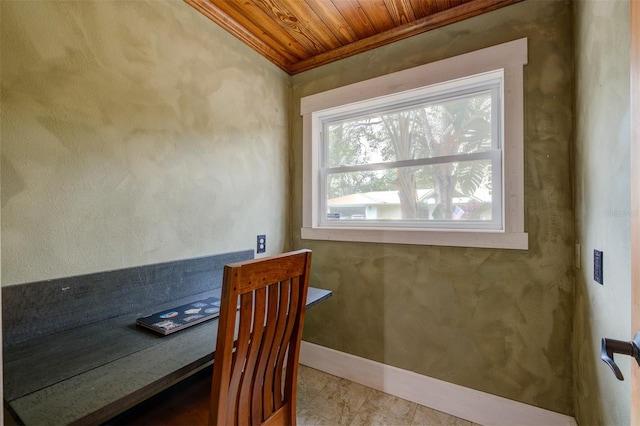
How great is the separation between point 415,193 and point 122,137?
5.64 ft

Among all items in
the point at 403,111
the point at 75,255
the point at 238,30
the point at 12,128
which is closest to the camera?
the point at 12,128

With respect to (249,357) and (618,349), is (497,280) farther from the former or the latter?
(249,357)

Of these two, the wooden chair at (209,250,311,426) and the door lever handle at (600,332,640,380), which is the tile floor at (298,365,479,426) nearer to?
the wooden chair at (209,250,311,426)

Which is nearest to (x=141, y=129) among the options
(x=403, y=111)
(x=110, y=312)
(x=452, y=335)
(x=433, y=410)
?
(x=110, y=312)

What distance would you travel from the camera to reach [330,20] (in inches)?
70.7

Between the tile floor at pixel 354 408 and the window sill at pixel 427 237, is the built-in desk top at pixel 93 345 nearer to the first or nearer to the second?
the window sill at pixel 427 237

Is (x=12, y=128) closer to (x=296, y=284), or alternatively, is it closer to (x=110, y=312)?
(x=110, y=312)

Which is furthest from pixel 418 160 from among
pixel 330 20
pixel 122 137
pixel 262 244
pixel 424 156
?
pixel 122 137

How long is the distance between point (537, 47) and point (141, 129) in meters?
2.11

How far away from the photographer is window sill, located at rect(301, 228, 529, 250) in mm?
1549

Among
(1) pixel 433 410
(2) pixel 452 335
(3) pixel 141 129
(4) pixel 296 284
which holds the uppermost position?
(3) pixel 141 129

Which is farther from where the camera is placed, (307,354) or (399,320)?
(307,354)

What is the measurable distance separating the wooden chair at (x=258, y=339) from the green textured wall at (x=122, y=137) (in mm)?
803

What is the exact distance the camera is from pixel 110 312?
1243mm
